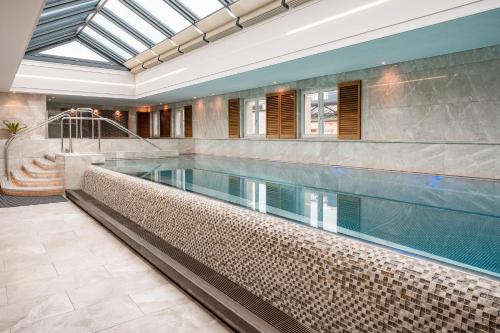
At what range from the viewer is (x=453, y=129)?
7.33m

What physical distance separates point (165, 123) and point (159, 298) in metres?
17.6

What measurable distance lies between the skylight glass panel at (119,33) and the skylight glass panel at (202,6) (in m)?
3.76

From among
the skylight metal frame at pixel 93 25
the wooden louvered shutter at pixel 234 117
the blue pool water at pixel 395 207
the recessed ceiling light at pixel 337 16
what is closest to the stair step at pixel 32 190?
the blue pool water at pixel 395 207

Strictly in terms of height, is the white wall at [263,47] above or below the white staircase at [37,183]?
above

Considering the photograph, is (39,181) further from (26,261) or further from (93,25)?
(93,25)

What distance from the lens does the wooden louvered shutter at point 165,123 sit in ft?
61.8

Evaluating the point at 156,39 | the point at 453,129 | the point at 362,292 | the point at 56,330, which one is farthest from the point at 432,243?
the point at 156,39

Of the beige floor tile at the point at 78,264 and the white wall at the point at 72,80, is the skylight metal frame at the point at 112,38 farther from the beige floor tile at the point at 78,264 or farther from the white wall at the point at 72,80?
the beige floor tile at the point at 78,264

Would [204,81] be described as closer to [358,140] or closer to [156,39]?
[156,39]

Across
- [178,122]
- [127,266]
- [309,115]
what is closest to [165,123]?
[178,122]

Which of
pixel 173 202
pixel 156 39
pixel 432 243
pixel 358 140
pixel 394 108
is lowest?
pixel 432 243

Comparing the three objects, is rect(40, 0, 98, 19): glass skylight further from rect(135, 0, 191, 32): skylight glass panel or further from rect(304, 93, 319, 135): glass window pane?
rect(304, 93, 319, 135): glass window pane

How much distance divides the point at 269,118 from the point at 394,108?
15.0ft

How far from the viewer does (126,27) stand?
11578 mm
